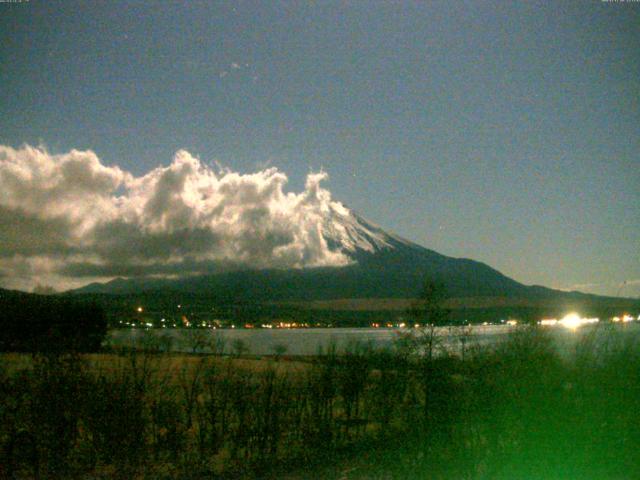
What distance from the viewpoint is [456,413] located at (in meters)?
9.18

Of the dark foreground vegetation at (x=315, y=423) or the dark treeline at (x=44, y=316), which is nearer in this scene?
the dark foreground vegetation at (x=315, y=423)

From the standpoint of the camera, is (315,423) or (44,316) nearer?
(315,423)

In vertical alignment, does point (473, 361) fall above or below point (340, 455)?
above

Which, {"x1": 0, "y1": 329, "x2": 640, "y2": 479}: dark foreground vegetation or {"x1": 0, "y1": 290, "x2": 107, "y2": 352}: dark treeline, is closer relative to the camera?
{"x1": 0, "y1": 329, "x2": 640, "y2": 479}: dark foreground vegetation

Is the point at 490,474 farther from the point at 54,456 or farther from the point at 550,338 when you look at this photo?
→ the point at 54,456

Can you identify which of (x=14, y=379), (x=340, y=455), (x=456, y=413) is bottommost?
(x=340, y=455)

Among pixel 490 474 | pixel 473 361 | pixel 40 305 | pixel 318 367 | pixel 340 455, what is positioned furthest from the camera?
pixel 40 305

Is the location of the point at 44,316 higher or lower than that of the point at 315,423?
higher

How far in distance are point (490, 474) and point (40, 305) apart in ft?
108

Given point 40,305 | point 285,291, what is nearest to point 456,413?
point 40,305

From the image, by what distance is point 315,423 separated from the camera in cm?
1042

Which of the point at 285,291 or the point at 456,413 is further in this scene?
the point at 285,291

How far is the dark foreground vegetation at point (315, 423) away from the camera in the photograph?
25.7 ft

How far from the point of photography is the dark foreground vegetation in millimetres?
7836
